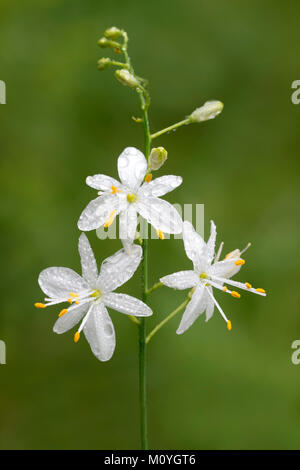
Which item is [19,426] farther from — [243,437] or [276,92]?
[276,92]

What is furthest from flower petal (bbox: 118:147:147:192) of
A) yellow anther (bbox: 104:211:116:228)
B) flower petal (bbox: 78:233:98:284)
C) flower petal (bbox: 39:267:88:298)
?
flower petal (bbox: 39:267:88:298)

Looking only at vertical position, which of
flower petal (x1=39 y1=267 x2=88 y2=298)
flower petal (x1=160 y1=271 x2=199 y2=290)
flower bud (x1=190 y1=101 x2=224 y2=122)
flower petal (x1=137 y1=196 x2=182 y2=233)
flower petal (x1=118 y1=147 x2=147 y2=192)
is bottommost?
flower petal (x1=160 y1=271 x2=199 y2=290)

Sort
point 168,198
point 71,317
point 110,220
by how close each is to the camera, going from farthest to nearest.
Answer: point 168,198, point 71,317, point 110,220

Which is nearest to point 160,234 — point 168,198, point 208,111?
point 208,111

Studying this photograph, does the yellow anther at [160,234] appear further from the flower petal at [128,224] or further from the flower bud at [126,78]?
the flower bud at [126,78]

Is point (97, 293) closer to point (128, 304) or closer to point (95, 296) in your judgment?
point (95, 296)

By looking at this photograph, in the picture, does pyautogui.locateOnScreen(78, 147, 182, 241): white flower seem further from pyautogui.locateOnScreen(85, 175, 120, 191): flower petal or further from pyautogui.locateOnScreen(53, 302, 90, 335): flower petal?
pyautogui.locateOnScreen(53, 302, 90, 335): flower petal
